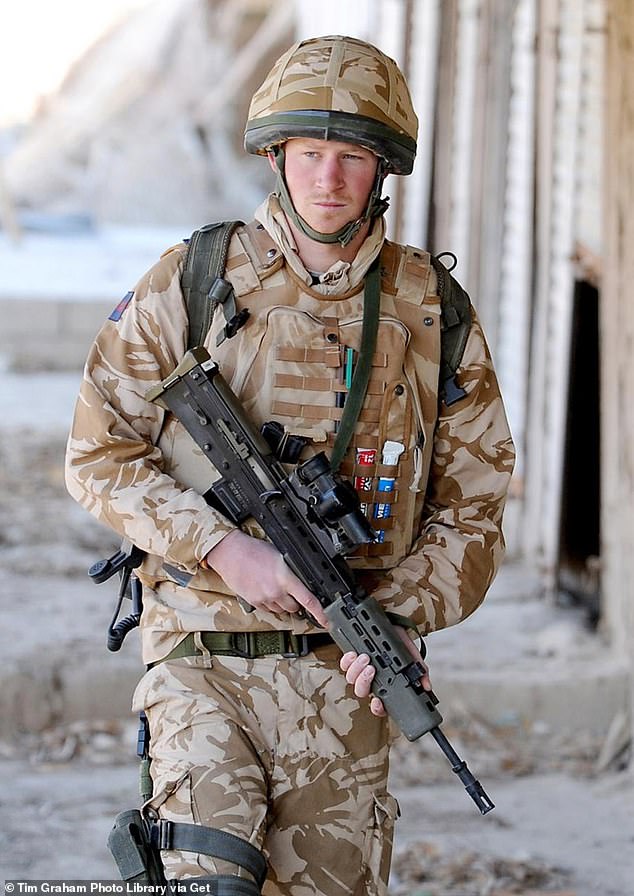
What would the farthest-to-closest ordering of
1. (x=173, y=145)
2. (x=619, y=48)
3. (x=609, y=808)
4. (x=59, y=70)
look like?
(x=59, y=70)
(x=173, y=145)
(x=619, y=48)
(x=609, y=808)

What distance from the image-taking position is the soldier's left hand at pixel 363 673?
8.05 feet

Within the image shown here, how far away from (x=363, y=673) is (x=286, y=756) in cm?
23

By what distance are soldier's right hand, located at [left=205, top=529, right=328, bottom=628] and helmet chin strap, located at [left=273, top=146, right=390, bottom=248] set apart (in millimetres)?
549

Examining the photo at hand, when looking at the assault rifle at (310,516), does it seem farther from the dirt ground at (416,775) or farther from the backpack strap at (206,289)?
the dirt ground at (416,775)

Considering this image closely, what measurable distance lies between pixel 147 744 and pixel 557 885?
1972 millimetres

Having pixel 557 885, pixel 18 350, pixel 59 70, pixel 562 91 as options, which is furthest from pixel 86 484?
pixel 59 70

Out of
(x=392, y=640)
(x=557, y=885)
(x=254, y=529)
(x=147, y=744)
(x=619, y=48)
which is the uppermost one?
(x=619, y=48)

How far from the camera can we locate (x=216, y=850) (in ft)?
7.74

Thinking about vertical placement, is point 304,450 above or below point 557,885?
above

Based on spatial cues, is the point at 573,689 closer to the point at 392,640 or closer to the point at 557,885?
the point at 557,885

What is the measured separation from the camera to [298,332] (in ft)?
8.50

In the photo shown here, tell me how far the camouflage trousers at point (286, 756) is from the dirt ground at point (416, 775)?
1523 millimetres

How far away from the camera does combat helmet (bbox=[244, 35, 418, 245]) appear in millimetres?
2521

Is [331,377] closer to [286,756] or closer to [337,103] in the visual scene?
[337,103]
